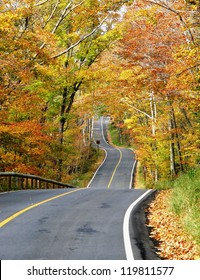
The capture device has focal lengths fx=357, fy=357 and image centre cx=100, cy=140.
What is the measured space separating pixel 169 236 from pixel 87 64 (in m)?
18.8

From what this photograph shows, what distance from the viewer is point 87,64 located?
85.0ft

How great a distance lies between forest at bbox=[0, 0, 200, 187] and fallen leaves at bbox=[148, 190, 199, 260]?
16.9ft

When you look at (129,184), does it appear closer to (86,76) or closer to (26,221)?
(86,76)

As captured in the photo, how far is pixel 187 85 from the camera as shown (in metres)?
15.6

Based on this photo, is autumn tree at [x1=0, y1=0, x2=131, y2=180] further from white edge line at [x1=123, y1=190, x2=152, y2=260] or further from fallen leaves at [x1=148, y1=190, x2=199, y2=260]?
fallen leaves at [x1=148, y1=190, x2=199, y2=260]

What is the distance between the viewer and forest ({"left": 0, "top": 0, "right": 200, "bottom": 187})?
14758mm

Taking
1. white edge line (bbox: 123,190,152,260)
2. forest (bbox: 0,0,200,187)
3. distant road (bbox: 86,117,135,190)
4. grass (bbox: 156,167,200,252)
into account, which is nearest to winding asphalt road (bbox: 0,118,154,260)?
white edge line (bbox: 123,190,152,260)

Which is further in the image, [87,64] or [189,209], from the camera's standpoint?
[87,64]

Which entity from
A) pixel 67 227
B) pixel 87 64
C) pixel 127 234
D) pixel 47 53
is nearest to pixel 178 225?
pixel 127 234

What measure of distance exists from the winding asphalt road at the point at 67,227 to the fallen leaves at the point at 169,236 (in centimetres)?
71

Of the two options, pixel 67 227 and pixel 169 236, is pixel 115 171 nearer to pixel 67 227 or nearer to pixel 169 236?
pixel 169 236

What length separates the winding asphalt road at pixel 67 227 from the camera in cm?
711
